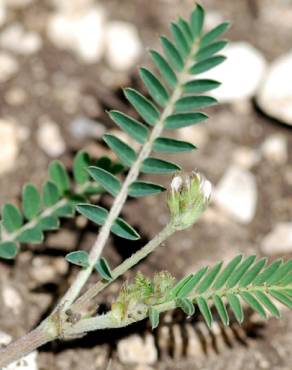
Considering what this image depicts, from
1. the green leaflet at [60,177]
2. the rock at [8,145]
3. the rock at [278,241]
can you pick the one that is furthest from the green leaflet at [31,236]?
the rock at [278,241]

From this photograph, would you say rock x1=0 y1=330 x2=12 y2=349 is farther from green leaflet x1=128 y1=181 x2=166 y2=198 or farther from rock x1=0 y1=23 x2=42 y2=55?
rock x1=0 y1=23 x2=42 y2=55

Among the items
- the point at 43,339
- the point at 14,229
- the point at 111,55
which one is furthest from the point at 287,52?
the point at 43,339

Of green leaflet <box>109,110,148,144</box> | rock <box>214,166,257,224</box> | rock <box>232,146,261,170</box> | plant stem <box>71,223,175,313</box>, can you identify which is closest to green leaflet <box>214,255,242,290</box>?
plant stem <box>71,223,175,313</box>

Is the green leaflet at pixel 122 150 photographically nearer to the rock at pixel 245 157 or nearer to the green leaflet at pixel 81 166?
the green leaflet at pixel 81 166

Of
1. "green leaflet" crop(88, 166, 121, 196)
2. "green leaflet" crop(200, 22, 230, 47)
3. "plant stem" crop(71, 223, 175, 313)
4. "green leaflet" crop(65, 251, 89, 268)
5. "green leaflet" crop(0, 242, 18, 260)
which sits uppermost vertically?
"green leaflet" crop(200, 22, 230, 47)

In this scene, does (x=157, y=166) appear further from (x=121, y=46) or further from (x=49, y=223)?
(x=121, y=46)

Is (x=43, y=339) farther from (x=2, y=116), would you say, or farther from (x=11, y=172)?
(x=2, y=116)
